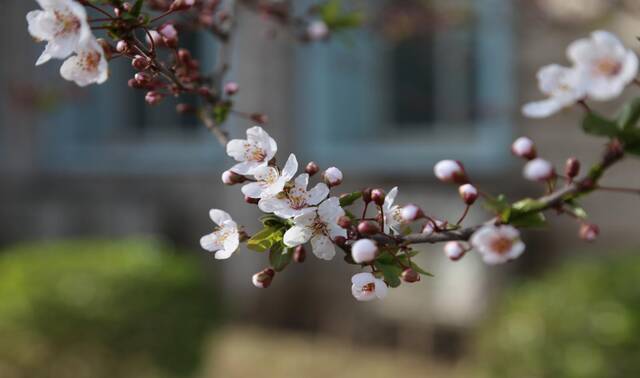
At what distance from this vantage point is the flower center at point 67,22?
A: 0.97 m

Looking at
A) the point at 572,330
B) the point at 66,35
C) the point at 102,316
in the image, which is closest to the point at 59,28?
the point at 66,35

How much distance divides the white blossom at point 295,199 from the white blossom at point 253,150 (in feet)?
0.20

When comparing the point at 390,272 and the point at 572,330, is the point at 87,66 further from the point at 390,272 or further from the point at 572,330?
the point at 572,330

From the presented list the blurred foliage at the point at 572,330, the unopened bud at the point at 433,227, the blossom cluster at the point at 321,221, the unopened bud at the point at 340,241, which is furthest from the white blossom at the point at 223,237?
the blurred foliage at the point at 572,330

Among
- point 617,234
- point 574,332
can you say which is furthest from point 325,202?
point 617,234

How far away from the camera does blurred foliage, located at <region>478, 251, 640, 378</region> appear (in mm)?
3539

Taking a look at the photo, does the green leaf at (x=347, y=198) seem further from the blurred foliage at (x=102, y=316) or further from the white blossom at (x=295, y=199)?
the blurred foliage at (x=102, y=316)

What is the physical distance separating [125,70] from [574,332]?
583cm

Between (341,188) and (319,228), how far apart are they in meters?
5.03

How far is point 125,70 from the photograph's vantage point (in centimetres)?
832

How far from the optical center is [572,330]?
11.8ft

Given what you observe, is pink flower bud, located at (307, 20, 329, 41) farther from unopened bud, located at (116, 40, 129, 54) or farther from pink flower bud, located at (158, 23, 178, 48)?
unopened bud, located at (116, 40, 129, 54)

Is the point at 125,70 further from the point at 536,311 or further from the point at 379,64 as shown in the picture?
the point at 536,311

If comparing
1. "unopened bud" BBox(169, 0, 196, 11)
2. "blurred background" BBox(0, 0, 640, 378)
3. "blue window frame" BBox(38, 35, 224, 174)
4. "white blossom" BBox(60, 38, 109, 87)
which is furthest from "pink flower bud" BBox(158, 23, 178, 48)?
"blue window frame" BBox(38, 35, 224, 174)
